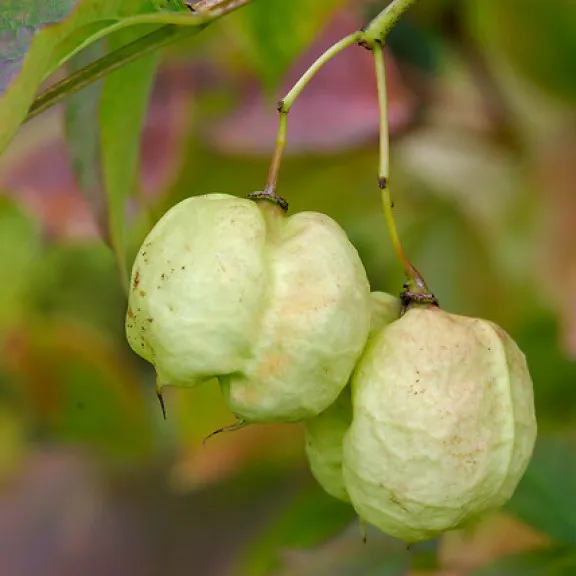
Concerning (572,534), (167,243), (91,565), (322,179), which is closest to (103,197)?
(167,243)

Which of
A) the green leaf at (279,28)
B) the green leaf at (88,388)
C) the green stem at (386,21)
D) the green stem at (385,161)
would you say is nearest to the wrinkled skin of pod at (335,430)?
the green stem at (385,161)

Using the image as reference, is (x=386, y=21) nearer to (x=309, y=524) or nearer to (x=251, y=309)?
(x=251, y=309)

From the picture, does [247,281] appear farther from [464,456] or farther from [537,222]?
[537,222]

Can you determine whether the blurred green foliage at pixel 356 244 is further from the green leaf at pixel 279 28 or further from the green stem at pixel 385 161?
the green stem at pixel 385 161

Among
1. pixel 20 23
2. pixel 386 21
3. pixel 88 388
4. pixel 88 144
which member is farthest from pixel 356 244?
pixel 20 23

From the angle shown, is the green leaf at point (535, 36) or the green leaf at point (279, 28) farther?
the green leaf at point (535, 36)

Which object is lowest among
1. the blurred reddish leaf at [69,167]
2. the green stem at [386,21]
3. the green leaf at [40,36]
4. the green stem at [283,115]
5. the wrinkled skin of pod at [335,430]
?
the blurred reddish leaf at [69,167]

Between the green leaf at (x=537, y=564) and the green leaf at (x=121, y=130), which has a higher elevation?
the green leaf at (x=121, y=130)
